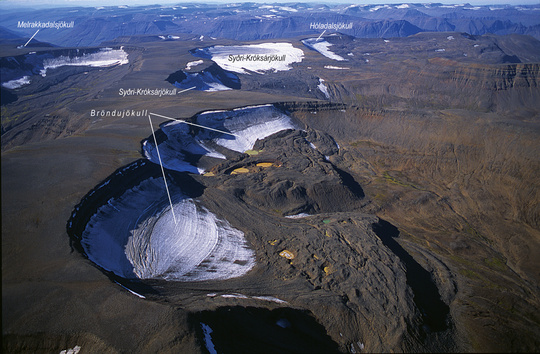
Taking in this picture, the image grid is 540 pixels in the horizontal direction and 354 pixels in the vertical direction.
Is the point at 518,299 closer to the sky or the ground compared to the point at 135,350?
closer to the ground

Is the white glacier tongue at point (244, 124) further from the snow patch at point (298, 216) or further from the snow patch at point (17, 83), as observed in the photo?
the snow patch at point (17, 83)

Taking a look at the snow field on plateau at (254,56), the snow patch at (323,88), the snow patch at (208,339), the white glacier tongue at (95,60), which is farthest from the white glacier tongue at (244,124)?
the white glacier tongue at (95,60)

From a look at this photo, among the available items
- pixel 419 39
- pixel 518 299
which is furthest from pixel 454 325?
pixel 419 39

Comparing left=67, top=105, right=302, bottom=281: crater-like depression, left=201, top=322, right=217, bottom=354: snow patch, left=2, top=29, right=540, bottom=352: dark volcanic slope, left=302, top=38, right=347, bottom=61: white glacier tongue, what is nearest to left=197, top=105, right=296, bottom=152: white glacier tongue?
left=2, top=29, right=540, bottom=352: dark volcanic slope

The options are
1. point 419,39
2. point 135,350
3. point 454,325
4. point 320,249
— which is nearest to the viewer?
point 135,350

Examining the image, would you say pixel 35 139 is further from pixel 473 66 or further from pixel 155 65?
pixel 473 66

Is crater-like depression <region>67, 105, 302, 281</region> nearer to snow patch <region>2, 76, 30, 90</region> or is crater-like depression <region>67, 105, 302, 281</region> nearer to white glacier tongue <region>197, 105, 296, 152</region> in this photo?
white glacier tongue <region>197, 105, 296, 152</region>
